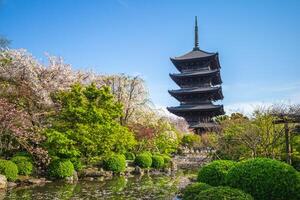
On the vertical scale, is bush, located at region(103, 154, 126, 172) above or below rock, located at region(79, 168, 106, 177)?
above

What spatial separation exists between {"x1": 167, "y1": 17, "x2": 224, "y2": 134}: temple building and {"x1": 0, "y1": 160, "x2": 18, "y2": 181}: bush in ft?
102

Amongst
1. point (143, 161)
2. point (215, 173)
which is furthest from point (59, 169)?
point (215, 173)

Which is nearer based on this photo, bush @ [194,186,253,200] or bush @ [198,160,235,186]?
bush @ [194,186,253,200]

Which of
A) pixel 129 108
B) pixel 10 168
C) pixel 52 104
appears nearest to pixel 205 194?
pixel 10 168

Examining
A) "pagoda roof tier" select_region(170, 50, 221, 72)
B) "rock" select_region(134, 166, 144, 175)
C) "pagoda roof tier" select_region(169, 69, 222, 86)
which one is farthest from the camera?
"pagoda roof tier" select_region(170, 50, 221, 72)

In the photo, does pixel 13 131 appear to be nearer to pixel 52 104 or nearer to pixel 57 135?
pixel 57 135

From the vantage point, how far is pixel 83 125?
20.8m

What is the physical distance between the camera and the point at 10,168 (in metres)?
17.5

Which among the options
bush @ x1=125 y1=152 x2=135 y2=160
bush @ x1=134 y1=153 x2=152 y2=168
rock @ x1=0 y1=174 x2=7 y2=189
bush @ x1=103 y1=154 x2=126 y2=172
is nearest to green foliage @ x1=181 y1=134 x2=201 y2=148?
bush @ x1=125 y1=152 x2=135 y2=160

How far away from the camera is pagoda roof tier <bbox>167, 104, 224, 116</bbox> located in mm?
46791

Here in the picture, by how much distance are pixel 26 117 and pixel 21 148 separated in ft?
10.8

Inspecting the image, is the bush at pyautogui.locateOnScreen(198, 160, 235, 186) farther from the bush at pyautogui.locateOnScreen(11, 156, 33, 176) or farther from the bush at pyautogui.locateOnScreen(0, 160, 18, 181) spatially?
the bush at pyautogui.locateOnScreen(11, 156, 33, 176)

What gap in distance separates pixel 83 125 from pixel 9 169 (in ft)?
16.2

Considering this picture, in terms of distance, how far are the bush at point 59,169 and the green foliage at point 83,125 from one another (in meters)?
0.45
